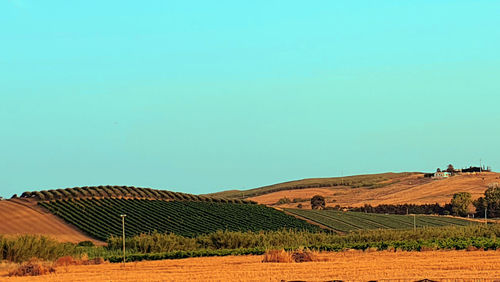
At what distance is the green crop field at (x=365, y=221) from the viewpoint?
104 m

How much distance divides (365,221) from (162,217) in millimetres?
31545

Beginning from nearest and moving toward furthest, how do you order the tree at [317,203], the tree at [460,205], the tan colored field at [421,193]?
the tree at [460,205] → the tree at [317,203] → the tan colored field at [421,193]

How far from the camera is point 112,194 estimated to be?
350ft

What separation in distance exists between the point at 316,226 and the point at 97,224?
2880 cm

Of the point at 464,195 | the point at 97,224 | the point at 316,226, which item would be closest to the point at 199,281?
the point at 97,224

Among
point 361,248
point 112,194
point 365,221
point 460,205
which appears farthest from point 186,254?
point 460,205

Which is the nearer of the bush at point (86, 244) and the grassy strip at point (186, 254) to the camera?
the grassy strip at point (186, 254)

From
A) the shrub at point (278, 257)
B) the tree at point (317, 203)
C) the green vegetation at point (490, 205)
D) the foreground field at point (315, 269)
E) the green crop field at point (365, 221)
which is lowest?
the foreground field at point (315, 269)

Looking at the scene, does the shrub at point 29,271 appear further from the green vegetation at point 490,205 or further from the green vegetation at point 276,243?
the green vegetation at point 490,205

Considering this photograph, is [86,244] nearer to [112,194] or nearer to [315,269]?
[112,194]

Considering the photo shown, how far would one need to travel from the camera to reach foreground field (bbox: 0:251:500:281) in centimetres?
3438

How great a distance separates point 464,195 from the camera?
14550 cm

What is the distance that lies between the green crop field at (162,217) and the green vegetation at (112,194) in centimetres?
221

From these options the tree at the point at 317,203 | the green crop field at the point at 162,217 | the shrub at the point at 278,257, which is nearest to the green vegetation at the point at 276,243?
the shrub at the point at 278,257
